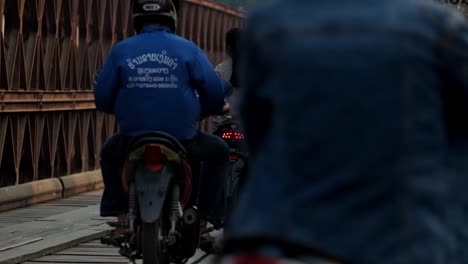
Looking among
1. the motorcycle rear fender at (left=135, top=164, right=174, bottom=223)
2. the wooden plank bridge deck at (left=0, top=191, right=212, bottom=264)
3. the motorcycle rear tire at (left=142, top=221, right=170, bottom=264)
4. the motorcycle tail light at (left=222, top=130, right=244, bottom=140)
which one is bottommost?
the wooden plank bridge deck at (left=0, top=191, right=212, bottom=264)

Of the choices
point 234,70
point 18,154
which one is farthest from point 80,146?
point 234,70

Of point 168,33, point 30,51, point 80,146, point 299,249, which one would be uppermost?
point 299,249

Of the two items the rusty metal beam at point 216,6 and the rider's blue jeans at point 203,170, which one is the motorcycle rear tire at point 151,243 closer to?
the rider's blue jeans at point 203,170

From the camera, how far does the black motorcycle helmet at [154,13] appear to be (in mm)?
10672

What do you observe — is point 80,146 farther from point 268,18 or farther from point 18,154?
Result: point 268,18

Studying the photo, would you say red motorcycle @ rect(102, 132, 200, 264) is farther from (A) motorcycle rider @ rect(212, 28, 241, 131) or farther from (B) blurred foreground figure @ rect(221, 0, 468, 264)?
(B) blurred foreground figure @ rect(221, 0, 468, 264)

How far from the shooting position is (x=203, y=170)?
1096cm

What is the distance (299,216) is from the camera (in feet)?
12.4

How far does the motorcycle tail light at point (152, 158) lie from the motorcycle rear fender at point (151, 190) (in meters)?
0.02

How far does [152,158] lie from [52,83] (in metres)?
10.5

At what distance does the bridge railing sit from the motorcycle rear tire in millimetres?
8020

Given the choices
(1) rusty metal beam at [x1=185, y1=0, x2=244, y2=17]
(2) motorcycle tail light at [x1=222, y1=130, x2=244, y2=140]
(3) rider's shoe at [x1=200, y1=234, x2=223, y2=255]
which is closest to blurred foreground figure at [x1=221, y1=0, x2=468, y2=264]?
(3) rider's shoe at [x1=200, y1=234, x2=223, y2=255]

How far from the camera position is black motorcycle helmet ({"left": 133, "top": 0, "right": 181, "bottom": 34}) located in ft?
35.0

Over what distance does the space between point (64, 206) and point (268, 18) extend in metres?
14.7
